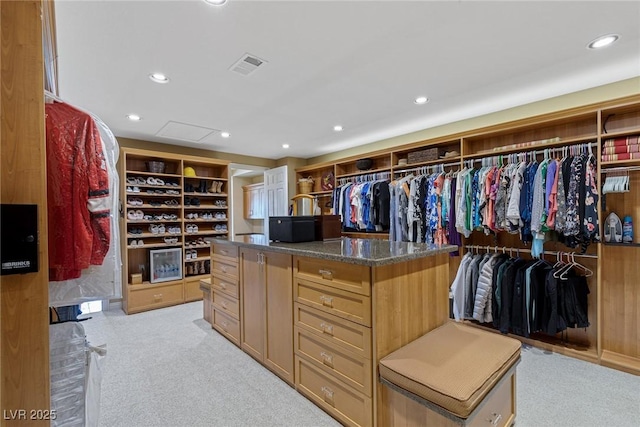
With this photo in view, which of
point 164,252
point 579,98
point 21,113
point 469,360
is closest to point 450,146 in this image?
point 579,98

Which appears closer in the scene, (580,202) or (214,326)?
(580,202)

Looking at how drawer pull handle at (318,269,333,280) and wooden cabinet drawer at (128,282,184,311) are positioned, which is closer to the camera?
drawer pull handle at (318,269,333,280)

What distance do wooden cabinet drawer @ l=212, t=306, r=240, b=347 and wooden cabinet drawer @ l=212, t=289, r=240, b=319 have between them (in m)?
0.05

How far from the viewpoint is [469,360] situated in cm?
146

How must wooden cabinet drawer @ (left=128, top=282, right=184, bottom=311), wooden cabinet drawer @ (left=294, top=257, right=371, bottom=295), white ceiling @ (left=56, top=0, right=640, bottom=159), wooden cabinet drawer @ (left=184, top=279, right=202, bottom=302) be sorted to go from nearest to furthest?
1. wooden cabinet drawer @ (left=294, top=257, right=371, bottom=295)
2. white ceiling @ (left=56, top=0, right=640, bottom=159)
3. wooden cabinet drawer @ (left=128, top=282, right=184, bottom=311)
4. wooden cabinet drawer @ (left=184, top=279, right=202, bottom=302)

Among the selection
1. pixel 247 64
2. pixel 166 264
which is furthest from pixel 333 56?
pixel 166 264

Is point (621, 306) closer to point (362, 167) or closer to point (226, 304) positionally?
point (362, 167)

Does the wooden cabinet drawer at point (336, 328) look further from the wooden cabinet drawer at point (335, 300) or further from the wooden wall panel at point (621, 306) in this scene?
the wooden wall panel at point (621, 306)

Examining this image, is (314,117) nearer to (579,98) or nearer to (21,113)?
(579,98)

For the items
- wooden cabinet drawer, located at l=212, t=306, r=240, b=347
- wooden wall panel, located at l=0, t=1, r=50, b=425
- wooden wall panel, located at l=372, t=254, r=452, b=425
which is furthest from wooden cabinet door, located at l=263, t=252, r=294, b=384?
wooden wall panel, located at l=0, t=1, r=50, b=425

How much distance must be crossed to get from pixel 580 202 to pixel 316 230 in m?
2.26

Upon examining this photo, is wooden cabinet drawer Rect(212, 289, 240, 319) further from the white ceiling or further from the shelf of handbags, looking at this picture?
the white ceiling

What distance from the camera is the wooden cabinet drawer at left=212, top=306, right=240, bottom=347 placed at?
2.83 meters

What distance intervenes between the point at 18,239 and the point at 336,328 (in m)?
1.47
